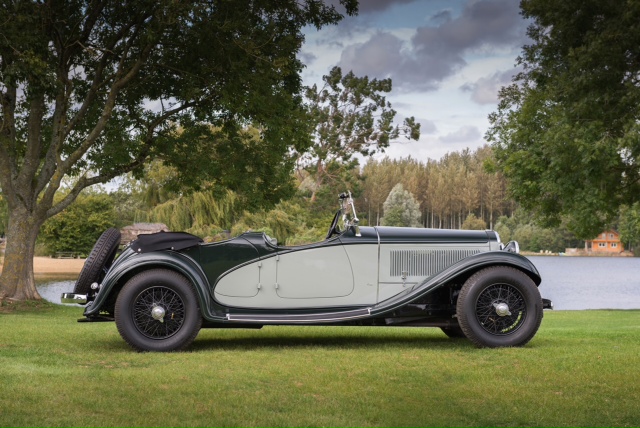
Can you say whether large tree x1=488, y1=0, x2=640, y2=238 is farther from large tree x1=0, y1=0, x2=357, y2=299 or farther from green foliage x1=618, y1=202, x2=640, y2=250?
green foliage x1=618, y1=202, x2=640, y2=250

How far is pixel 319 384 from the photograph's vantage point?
6.12 meters

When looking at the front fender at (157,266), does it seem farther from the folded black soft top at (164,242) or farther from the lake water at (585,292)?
the lake water at (585,292)

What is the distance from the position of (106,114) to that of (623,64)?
38.8ft

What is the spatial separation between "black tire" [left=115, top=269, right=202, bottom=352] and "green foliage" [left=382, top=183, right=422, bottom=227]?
202ft

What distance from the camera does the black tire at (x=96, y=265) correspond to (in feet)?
27.1

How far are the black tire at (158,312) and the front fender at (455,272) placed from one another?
195 cm

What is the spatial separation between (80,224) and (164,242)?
143 ft

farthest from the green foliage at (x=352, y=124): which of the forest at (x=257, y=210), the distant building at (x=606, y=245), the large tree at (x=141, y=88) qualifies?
the distant building at (x=606, y=245)

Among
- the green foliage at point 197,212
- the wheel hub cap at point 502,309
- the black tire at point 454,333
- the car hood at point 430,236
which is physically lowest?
the black tire at point 454,333

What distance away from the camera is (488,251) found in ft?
27.0

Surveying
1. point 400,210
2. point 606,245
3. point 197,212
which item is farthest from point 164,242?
point 606,245

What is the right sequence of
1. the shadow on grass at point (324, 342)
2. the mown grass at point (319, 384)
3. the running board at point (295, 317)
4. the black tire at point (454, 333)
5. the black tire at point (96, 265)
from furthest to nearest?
the black tire at point (454, 333)
the shadow on grass at point (324, 342)
the black tire at point (96, 265)
the running board at point (295, 317)
the mown grass at point (319, 384)

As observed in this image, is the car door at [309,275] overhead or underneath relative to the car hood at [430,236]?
underneath

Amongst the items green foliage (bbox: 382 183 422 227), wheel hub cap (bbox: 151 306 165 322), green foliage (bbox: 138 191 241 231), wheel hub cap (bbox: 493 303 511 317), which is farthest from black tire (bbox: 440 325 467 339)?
green foliage (bbox: 382 183 422 227)
